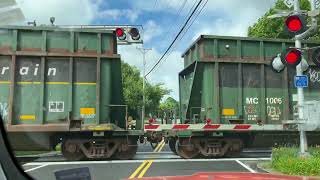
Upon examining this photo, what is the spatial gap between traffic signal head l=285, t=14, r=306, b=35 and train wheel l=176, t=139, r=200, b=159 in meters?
7.08

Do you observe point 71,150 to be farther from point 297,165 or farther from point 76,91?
point 297,165

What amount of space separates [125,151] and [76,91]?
2.51m

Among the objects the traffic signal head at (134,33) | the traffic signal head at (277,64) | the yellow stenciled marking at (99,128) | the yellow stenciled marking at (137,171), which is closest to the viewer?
the traffic signal head at (134,33)

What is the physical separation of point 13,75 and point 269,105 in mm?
8439

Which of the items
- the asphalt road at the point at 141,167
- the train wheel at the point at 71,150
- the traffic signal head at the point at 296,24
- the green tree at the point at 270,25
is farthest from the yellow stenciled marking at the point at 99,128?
the green tree at the point at 270,25

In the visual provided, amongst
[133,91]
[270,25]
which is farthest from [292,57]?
[270,25]

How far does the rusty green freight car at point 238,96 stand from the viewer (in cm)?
1739

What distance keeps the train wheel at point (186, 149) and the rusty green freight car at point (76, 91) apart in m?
1.43

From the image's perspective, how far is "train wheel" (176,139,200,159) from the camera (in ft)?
56.4

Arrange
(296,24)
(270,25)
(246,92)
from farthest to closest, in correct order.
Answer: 1. (270,25)
2. (246,92)
3. (296,24)

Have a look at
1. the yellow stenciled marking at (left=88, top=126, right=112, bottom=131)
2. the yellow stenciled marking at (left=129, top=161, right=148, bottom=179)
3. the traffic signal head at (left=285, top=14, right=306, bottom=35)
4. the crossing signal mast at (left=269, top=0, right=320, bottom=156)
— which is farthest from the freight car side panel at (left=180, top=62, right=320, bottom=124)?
the traffic signal head at (left=285, top=14, right=306, bottom=35)

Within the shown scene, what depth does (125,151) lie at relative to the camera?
16.9 metres

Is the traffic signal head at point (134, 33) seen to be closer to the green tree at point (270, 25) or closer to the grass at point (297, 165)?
the grass at point (297, 165)

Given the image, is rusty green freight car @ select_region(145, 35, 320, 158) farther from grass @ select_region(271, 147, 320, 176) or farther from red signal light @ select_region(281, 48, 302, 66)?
red signal light @ select_region(281, 48, 302, 66)
